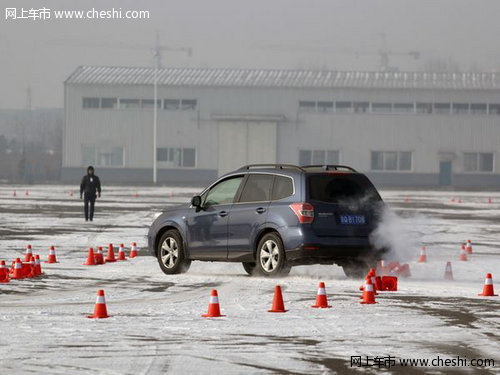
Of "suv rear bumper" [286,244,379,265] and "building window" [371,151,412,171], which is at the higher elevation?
"building window" [371,151,412,171]

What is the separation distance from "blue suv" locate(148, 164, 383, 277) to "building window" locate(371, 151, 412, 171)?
68989 mm

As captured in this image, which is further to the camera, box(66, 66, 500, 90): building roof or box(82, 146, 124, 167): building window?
box(66, 66, 500, 90): building roof

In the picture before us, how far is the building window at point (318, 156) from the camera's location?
8644 centimetres

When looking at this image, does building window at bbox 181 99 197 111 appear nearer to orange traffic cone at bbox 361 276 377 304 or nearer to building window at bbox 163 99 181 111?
building window at bbox 163 99 181 111

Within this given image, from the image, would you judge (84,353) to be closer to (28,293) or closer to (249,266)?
(28,293)

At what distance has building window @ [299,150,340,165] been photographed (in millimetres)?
86438

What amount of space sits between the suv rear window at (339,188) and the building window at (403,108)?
70348mm

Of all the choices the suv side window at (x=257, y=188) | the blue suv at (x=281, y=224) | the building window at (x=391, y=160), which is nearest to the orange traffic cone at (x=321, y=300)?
the blue suv at (x=281, y=224)

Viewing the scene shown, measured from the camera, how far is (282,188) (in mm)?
17312

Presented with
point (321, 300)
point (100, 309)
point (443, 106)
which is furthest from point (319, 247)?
A: point (443, 106)

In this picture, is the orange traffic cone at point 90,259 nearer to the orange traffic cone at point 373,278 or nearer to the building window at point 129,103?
the orange traffic cone at point 373,278

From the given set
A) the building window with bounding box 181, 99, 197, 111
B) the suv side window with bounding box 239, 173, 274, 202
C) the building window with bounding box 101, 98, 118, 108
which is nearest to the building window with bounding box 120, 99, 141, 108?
the building window with bounding box 101, 98, 118, 108

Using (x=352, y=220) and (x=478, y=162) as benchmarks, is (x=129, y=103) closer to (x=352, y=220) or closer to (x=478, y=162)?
(x=478, y=162)

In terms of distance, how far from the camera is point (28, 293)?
1469 centimetres
